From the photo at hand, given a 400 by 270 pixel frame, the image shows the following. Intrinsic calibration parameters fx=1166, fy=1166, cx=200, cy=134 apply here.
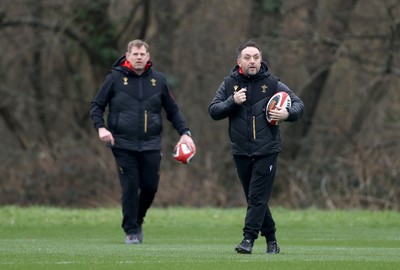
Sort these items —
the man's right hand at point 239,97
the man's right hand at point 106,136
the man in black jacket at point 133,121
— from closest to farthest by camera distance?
the man's right hand at point 239,97
the man's right hand at point 106,136
the man in black jacket at point 133,121

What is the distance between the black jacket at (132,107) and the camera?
1419cm

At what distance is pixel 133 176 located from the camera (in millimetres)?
14258

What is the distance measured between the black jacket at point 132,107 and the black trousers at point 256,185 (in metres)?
2.53

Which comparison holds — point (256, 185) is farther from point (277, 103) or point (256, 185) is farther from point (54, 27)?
point (54, 27)

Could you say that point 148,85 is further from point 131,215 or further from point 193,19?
point 193,19

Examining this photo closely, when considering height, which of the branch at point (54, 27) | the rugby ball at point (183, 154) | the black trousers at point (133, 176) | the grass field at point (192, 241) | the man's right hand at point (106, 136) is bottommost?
the grass field at point (192, 241)

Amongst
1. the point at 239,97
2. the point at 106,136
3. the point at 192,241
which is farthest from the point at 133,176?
the point at 239,97

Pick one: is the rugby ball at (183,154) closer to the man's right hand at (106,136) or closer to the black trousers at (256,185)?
the man's right hand at (106,136)

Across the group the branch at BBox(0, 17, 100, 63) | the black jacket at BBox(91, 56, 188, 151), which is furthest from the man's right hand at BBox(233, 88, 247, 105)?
the branch at BBox(0, 17, 100, 63)

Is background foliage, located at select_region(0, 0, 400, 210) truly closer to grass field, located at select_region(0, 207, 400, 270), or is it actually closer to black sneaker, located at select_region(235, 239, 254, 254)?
grass field, located at select_region(0, 207, 400, 270)

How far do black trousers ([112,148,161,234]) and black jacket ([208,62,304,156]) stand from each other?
8.61 ft

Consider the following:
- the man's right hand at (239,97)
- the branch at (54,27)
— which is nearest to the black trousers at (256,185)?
the man's right hand at (239,97)

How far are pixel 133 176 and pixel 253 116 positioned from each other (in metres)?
2.91

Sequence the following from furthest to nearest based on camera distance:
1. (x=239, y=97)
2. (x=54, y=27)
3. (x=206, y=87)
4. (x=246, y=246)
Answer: (x=206, y=87)
(x=54, y=27)
(x=246, y=246)
(x=239, y=97)
